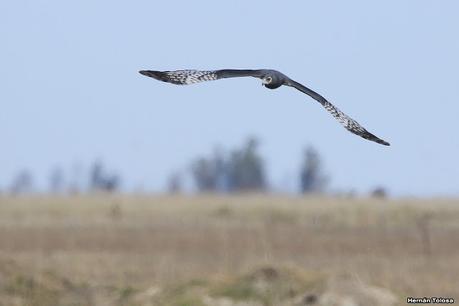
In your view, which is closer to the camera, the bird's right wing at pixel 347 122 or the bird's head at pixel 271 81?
the bird's head at pixel 271 81

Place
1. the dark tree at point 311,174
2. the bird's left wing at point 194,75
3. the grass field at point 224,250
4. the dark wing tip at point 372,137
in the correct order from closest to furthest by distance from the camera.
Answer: the bird's left wing at point 194,75
the dark wing tip at point 372,137
the grass field at point 224,250
the dark tree at point 311,174

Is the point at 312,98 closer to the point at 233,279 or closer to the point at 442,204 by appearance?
the point at 233,279

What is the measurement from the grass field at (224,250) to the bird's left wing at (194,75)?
4.87m

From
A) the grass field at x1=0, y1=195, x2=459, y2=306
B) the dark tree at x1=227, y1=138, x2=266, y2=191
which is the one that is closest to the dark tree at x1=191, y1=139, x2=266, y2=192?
the dark tree at x1=227, y1=138, x2=266, y2=191

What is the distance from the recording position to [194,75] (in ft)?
48.5

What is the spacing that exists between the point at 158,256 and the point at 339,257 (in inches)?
124

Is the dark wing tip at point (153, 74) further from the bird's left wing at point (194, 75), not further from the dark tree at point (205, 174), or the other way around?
the dark tree at point (205, 174)

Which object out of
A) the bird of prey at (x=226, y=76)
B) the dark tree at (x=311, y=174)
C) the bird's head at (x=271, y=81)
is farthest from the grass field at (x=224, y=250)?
the dark tree at (x=311, y=174)

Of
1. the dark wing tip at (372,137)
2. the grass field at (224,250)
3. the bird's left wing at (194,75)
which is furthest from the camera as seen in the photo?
the grass field at (224,250)

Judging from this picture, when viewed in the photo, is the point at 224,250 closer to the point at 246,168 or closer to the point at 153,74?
the point at 153,74

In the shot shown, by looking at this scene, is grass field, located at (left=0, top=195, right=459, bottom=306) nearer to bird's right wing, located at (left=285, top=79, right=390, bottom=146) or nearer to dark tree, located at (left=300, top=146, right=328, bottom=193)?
bird's right wing, located at (left=285, top=79, right=390, bottom=146)

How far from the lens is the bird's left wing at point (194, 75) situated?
1450 centimetres

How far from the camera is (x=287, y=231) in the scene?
36.6 metres

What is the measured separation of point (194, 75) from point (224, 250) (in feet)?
54.0
